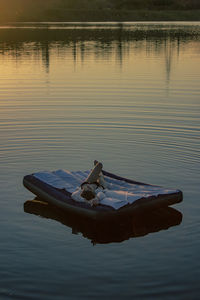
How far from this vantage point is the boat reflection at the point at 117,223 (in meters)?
11.1

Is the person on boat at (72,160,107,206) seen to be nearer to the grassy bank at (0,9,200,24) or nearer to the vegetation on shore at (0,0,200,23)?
the vegetation on shore at (0,0,200,23)

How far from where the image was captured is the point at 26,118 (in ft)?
74.2

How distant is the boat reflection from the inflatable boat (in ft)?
0.86

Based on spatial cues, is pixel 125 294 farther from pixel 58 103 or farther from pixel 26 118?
pixel 58 103

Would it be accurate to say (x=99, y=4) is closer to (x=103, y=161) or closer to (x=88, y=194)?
(x=103, y=161)

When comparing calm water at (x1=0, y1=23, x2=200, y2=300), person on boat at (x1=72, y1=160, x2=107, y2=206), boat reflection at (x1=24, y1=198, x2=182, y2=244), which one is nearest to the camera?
calm water at (x1=0, y1=23, x2=200, y2=300)

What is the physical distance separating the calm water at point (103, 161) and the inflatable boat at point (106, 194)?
0.44 meters

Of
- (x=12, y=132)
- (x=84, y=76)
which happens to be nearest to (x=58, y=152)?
(x=12, y=132)

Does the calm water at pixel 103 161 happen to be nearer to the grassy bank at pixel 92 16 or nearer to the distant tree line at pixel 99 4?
the grassy bank at pixel 92 16

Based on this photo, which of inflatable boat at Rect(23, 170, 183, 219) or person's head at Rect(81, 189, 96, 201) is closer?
inflatable boat at Rect(23, 170, 183, 219)

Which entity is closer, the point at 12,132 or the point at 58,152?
the point at 58,152

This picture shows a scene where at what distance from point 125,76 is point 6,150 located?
18.4 m

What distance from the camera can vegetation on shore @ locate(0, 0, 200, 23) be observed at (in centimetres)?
Result: 13725

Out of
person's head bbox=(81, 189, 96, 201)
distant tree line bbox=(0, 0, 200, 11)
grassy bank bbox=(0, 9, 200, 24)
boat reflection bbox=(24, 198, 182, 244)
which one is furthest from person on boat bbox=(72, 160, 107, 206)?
distant tree line bbox=(0, 0, 200, 11)
